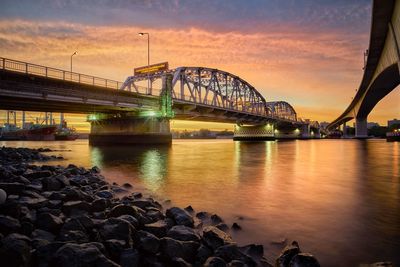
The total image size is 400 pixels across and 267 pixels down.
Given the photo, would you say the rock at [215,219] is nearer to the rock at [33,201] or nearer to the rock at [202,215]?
the rock at [202,215]

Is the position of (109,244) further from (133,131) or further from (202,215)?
(133,131)

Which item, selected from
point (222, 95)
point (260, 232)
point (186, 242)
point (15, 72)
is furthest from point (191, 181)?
point (222, 95)

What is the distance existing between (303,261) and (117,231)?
10.1 ft

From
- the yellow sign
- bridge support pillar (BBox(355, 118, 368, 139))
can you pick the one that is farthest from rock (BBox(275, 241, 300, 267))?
bridge support pillar (BBox(355, 118, 368, 139))

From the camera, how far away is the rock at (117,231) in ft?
15.0

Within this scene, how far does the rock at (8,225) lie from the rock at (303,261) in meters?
4.55

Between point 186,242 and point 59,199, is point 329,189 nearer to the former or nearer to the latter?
point 186,242

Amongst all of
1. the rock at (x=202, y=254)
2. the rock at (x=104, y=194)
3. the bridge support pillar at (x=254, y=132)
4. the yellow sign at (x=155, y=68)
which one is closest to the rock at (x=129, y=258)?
→ the rock at (x=202, y=254)

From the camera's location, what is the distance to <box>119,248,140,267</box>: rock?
13.4 ft

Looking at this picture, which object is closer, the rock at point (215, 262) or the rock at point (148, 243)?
the rock at point (215, 262)

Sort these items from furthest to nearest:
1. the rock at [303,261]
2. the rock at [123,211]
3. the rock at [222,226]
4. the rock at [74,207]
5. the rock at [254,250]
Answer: the rock at [222,226] → the rock at [74,207] → the rock at [123,211] → the rock at [254,250] → the rock at [303,261]

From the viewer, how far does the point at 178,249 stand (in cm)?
454

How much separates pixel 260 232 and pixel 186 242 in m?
2.55

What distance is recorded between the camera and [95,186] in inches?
425
